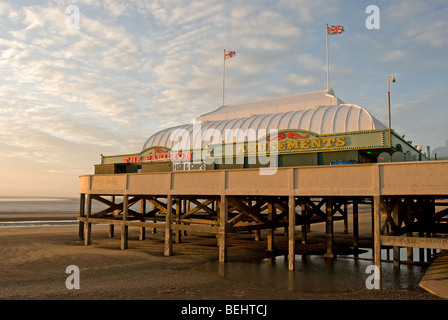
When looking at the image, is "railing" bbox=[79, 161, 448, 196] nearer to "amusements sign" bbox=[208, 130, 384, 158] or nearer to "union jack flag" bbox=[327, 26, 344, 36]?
"amusements sign" bbox=[208, 130, 384, 158]

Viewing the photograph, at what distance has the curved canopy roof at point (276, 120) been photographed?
2342 cm

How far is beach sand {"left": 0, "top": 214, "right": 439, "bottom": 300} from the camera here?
1277 centimetres

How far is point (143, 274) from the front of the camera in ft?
52.5

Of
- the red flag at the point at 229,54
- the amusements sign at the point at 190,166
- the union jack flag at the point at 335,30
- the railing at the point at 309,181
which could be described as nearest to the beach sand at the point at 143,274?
the railing at the point at 309,181

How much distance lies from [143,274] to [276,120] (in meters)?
15.7

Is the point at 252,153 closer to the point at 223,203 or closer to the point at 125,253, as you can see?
the point at 223,203

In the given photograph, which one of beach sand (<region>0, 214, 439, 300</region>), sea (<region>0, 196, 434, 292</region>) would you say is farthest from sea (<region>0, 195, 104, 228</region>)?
sea (<region>0, 196, 434, 292</region>)

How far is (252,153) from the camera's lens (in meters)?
23.6

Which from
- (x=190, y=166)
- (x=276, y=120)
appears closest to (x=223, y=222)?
(x=190, y=166)

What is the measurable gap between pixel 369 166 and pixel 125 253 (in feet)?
51.2

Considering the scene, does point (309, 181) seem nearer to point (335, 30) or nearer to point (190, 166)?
point (190, 166)

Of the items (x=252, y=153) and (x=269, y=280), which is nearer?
(x=269, y=280)

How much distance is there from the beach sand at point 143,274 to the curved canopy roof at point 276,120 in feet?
29.0
